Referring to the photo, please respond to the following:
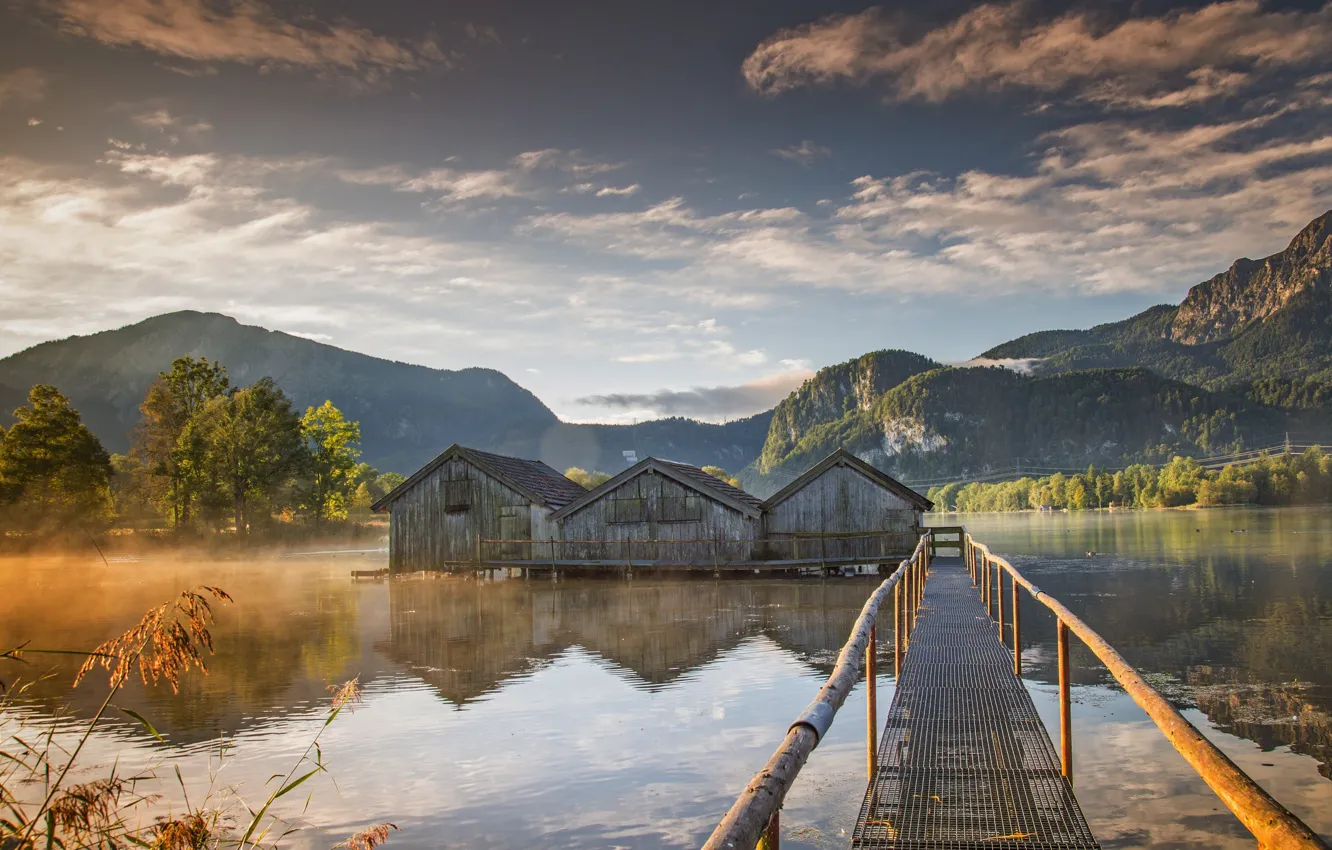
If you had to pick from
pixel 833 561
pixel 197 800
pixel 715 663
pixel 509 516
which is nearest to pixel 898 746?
pixel 197 800

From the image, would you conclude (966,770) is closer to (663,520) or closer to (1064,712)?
(1064,712)

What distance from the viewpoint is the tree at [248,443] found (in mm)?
63875

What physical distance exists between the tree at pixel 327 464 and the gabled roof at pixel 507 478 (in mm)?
26279

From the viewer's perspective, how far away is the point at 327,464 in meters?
73.9

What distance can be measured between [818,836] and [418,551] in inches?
1500

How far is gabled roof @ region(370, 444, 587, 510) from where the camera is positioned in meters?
43.8

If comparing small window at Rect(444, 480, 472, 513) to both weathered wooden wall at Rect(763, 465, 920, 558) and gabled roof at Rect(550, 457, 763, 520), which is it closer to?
gabled roof at Rect(550, 457, 763, 520)

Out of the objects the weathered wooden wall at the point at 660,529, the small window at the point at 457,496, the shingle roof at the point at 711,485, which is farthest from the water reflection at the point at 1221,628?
the small window at the point at 457,496

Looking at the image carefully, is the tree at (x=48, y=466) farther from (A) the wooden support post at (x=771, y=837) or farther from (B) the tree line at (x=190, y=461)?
(A) the wooden support post at (x=771, y=837)

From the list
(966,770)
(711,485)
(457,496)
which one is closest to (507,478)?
(457,496)

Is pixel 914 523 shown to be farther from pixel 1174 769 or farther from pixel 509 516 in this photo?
pixel 1174 769

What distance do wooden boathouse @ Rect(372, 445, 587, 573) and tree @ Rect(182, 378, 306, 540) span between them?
23842mm

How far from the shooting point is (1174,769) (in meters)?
11.4

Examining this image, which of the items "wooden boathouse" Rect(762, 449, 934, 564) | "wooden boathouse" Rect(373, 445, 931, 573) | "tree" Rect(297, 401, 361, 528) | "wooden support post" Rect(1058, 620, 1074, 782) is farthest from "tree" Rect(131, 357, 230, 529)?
"wooden support post" Rect(1058, 620, 1074, 782)
